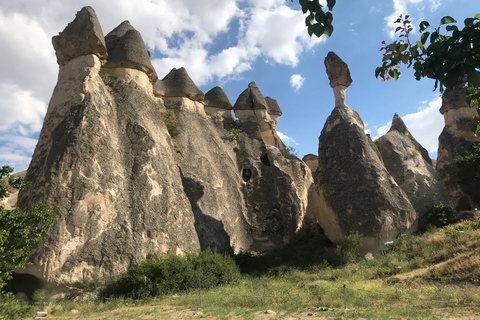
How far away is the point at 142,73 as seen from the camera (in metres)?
19.0

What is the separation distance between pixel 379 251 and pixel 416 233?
99.6 inches

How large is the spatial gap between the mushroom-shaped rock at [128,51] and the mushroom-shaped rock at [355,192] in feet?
34.2

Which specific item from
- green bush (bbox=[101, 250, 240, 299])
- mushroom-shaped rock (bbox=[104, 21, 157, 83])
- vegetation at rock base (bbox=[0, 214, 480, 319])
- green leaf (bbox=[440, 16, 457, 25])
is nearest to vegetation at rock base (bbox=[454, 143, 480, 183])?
vegetation at rock base (bbox=[0, 214, 480, 319])

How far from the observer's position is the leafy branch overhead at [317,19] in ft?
9.22

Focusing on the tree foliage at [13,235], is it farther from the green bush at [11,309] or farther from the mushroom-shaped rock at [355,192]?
the mushroom-shaped rock at [355,192]

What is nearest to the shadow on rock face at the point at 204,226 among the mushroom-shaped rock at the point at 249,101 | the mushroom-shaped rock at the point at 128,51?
the mushroom-shaped rock at the point at 128,51

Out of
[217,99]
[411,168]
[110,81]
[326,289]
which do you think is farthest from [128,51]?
[411,168]

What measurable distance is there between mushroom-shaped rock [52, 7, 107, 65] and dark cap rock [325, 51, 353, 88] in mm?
13305

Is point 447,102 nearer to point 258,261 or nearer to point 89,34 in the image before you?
point 258,261

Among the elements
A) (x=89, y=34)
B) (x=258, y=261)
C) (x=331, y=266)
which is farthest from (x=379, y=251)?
(x=89, y=34)

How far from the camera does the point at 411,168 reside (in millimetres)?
21375

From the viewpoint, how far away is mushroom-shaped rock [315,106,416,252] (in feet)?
53.0

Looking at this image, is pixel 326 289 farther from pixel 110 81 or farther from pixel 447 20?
pixel 110 81

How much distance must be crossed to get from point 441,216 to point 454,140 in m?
8.60
